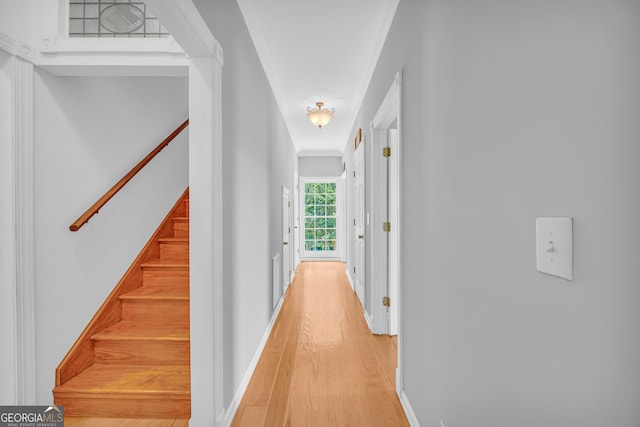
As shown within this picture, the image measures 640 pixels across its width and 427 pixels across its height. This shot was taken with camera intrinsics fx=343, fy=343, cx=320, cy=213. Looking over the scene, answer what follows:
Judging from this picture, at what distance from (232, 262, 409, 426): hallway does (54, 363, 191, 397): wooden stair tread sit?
421 millimetres

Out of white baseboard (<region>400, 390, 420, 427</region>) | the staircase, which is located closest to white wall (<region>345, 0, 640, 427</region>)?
white baseboard (<region>400, 390, 420, 427</region>)

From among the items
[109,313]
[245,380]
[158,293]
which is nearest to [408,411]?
[245,380]

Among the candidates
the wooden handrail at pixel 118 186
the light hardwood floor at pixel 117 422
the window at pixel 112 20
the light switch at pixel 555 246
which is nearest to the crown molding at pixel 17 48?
the window at pixel 112 20

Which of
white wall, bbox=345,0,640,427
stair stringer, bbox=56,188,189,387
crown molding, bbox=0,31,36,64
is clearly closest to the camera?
white wall, bbox=345,0,640,427

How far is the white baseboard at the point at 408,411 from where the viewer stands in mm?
1813

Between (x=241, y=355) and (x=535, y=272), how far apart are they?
1.90 metres

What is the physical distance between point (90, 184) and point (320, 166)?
6.16m

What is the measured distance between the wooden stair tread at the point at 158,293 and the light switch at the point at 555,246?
2271 millimetres

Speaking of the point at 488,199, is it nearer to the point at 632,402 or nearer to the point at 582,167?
the point at 582,167

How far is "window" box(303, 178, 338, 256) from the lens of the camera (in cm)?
826

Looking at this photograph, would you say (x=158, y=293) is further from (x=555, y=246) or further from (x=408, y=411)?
(x=555, y=246)

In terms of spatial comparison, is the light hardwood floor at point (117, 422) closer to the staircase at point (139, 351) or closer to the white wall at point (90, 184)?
the staircase at point (139, 351)

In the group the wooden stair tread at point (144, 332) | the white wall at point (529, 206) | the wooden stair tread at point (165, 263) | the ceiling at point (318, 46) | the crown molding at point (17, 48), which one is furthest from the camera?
the wooden stair tread at point (165, 263)

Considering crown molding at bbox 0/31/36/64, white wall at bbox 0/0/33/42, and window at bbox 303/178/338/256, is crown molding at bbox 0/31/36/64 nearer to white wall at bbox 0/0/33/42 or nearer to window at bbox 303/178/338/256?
white wall at bbox 0/0/33/42
